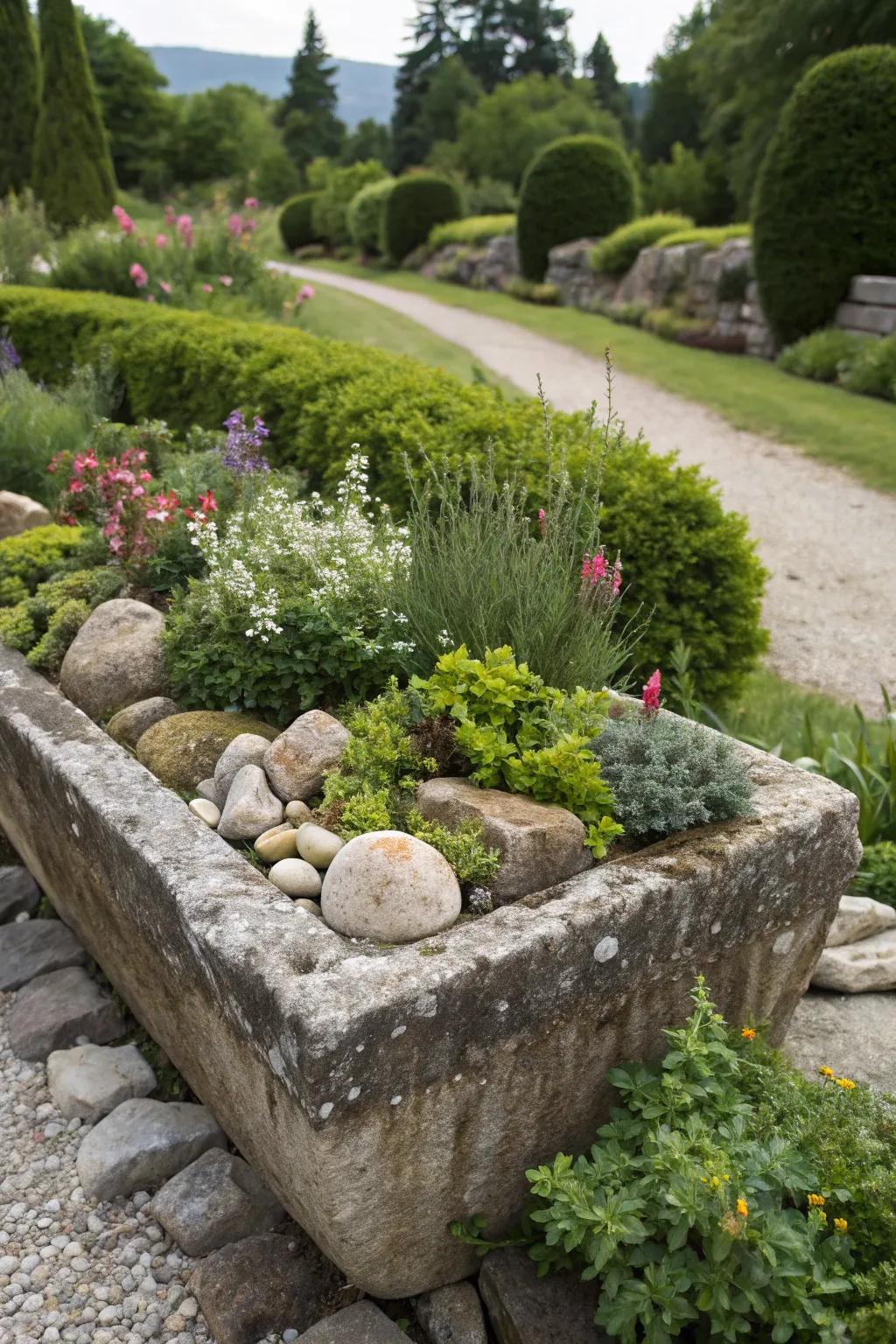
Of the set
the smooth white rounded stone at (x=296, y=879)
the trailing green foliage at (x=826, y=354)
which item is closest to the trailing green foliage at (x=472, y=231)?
the trailing green foliage at (x=826, y=354)

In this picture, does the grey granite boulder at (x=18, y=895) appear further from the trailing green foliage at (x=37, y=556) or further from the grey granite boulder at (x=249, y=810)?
the grey granite boulder at (x=249, y=810)

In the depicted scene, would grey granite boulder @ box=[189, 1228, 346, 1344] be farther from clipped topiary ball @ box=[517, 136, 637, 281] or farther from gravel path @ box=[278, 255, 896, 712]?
clipped topiary ball @ box=[517, 136, 637, 281]

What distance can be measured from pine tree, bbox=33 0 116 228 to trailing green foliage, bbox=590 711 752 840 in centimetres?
1731

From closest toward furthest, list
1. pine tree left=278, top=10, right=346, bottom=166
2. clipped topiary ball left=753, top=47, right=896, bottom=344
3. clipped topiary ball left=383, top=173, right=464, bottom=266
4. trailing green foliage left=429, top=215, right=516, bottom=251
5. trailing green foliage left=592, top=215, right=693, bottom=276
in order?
clipped topiary ball left=753, top=47, right=896, bottom=344
trailing green foliage left=592, top=215, right=693, bottom=276
trailing green foliage left=429, top=215, right=516, bottom=251
clipped topiary ball left=383, top=173, right=464, bottom=266
pine tree left=278, top=10, right=346, bottom=166

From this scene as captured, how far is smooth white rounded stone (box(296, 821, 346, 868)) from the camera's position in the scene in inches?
96.2

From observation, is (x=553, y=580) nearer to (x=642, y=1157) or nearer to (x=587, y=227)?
(x=642, y=1157)

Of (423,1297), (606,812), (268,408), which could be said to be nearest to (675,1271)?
(423,1297)

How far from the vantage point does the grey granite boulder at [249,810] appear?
2605 millimetres

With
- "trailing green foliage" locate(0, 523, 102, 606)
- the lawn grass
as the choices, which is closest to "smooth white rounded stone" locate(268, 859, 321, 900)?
"trailing green foliage" locate(0, 523, 102, 606)

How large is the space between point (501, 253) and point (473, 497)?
19.8 metres

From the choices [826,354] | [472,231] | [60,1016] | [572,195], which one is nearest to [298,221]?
[472,231]

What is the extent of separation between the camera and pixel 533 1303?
209 centimetres

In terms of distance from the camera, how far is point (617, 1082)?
221 centimetres

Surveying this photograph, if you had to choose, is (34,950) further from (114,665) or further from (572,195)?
(572,195)
